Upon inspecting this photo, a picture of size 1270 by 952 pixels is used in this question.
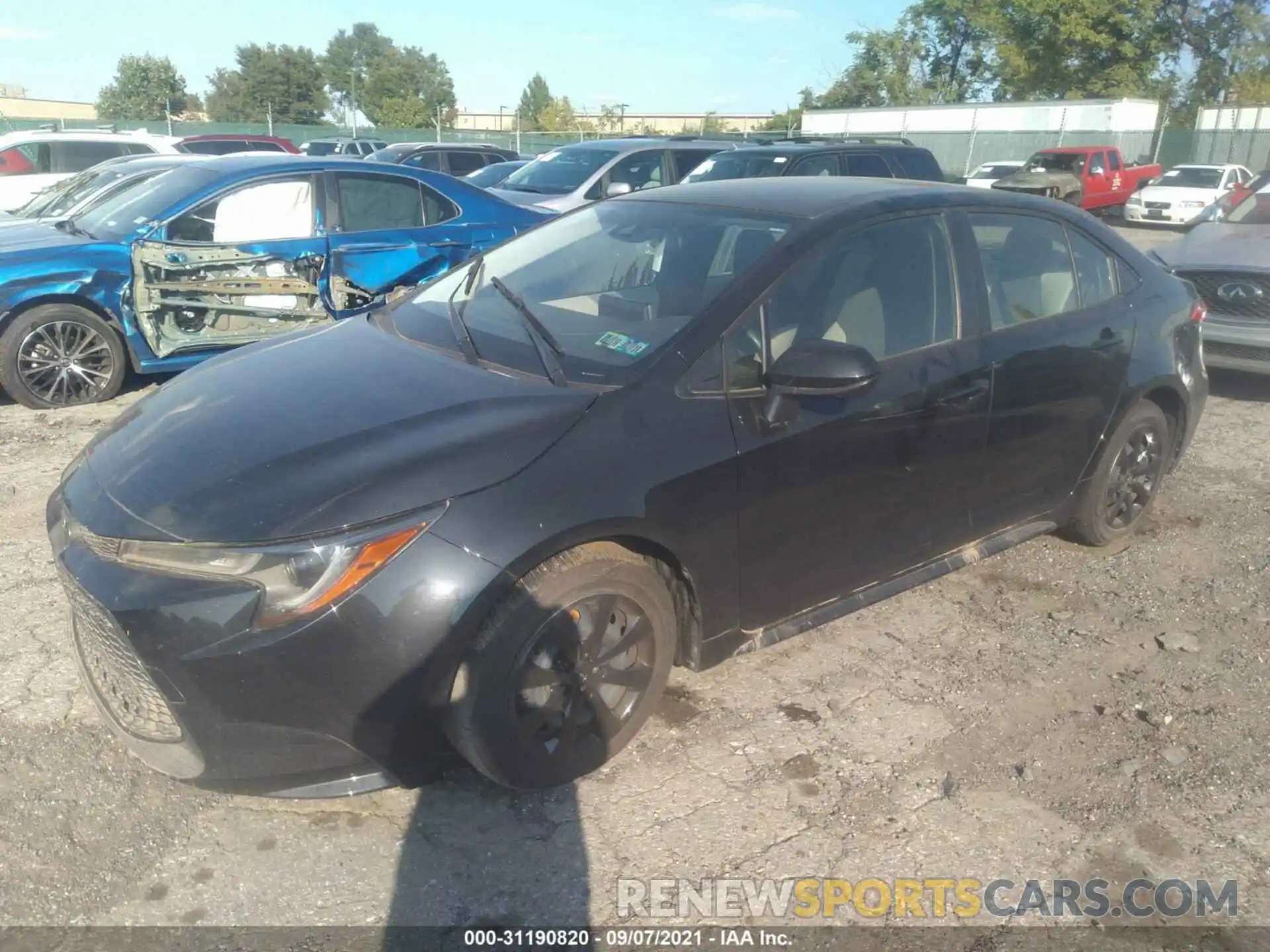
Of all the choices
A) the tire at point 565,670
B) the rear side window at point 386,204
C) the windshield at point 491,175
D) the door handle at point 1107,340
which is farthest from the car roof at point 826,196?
the windshield at point 491,175

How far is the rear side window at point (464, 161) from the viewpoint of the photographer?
19.0m

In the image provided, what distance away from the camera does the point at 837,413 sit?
3.17 meters

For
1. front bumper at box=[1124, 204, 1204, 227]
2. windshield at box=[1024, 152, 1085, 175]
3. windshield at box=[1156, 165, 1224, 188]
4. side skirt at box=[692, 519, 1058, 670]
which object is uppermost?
windshield at box=[1024, 152, 1085, 175]

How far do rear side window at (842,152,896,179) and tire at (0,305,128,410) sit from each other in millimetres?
7316

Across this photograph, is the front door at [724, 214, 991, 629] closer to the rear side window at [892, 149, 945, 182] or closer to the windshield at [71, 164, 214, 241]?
the windshield at [71, 164, 214, 241]

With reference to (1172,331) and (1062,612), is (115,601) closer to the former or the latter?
(1062,612)

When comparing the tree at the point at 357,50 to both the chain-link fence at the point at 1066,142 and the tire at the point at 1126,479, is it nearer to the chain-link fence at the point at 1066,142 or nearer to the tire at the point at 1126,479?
the chain-link fence at the point at 1066,142

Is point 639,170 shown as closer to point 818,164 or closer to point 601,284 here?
point 818,164

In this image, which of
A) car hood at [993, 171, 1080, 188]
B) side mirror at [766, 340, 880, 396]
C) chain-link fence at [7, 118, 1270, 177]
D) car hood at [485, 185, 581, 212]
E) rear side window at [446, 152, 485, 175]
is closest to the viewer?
side mirror at [766, 340, 880, 396]

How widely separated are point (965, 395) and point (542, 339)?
1537mm

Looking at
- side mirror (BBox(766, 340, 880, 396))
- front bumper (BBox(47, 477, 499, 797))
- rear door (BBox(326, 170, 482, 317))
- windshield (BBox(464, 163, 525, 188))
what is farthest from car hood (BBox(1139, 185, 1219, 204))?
front bumper (BBox(47, 477, 499, 797))

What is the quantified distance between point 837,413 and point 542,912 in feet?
5.69

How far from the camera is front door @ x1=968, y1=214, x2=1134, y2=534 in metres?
3.71

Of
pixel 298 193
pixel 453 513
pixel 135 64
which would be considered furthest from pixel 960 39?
pixel 453 513
